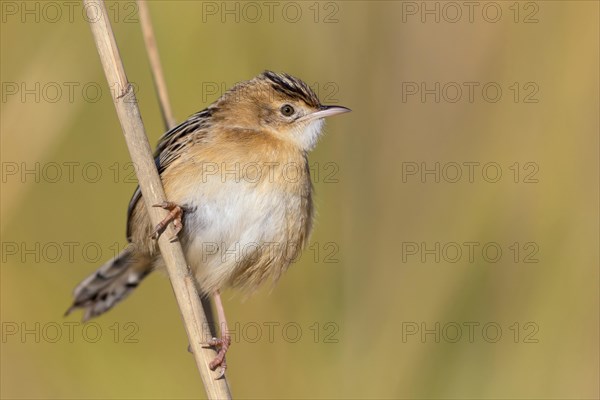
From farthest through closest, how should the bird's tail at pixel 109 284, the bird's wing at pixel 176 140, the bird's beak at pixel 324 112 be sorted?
the bird's tail at pixel 109 284
the bird's beak at pixel 324 112
the bird's wing at pixel 176 140

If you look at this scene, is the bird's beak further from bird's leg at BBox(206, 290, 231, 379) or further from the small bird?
bird's leg at BBox(206, 290, 231, 379)

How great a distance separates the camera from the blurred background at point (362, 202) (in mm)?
4934

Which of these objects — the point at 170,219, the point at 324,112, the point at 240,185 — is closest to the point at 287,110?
the point at 324,112

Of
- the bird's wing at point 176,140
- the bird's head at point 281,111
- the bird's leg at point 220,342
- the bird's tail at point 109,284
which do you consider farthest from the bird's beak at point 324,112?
the bird's tail at point 109,284

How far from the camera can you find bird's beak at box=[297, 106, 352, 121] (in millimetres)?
4625

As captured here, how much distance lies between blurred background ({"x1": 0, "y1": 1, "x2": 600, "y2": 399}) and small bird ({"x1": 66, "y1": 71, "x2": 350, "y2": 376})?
1.46 ft

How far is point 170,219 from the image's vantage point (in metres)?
3.89

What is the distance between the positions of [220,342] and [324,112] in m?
1.45

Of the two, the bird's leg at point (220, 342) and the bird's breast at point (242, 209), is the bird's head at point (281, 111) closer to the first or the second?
the bird's breast at point (242, 209)

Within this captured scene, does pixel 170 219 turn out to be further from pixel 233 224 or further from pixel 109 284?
pixel 109 284

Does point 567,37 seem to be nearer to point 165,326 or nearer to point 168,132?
point 168,132

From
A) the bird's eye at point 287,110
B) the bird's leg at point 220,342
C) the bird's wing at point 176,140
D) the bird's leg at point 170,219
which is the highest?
the bird's eye at point 287,110

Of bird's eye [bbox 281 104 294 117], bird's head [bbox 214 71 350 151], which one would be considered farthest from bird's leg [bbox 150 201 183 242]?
bird's eye [bbox 281 104 294 117]

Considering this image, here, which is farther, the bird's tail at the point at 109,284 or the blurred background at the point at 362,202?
the bird's tail at the point at 109,284
